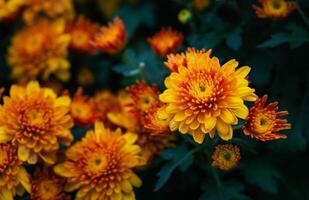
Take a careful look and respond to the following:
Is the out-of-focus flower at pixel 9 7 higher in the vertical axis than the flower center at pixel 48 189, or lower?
higher

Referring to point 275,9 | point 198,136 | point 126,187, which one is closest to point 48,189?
point 126,187

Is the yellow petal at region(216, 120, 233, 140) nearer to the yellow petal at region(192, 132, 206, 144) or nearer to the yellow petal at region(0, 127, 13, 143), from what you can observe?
the yellow petal at region(192, 132, 206, 144)

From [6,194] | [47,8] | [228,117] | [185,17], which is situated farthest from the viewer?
[47,8]

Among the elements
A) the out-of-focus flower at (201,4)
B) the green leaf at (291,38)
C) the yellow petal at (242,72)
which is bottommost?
the yellow petal at (242,72)

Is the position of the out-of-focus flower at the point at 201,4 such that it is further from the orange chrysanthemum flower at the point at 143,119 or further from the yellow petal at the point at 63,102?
the yellow petal at the point at 63,102

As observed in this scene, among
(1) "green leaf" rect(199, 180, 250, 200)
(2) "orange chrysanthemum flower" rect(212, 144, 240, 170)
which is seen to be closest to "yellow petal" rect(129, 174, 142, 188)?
(1) "green leaf" rect(199, 180, 250, 200)

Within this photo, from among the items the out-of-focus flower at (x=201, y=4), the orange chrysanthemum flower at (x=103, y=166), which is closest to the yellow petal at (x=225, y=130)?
the orange chrysanthemum flower at (x=103, y=166)

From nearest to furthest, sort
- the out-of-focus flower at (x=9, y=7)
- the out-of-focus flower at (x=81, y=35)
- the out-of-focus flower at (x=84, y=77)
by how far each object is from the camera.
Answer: the out-of-focus flower at (x=9, y=7)
the out-of-focus flower at (x=81, y=35)
the out-of-focus flower at (x=84, y=77)

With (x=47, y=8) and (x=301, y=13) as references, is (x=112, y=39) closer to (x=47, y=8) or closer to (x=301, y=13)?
(x=47, y=8)
